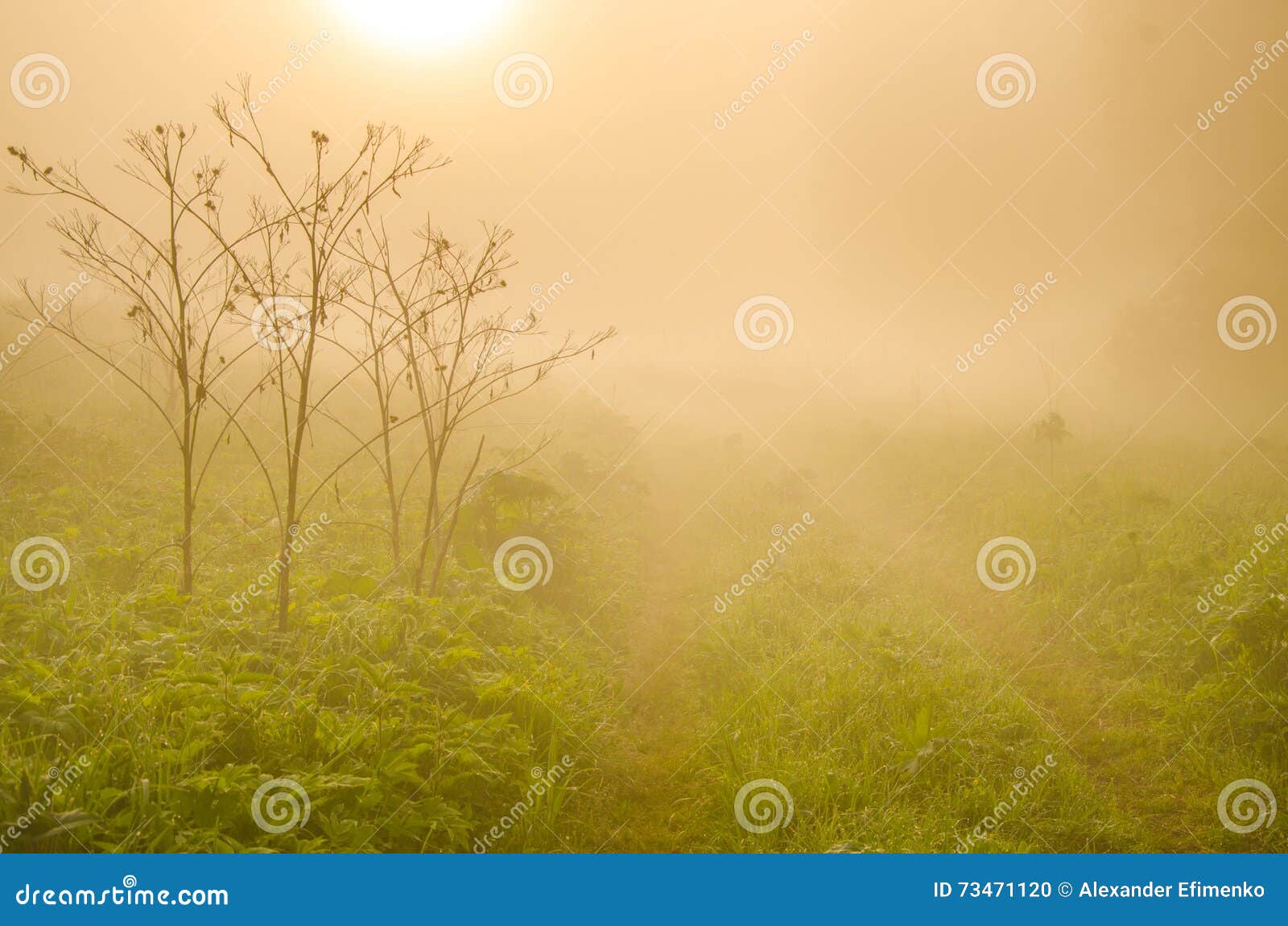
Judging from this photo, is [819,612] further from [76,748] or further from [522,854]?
[76,748]

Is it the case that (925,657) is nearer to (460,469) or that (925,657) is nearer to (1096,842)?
(1096,842)

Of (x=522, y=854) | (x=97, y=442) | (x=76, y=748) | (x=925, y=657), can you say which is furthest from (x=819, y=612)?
(x=97, y=442)

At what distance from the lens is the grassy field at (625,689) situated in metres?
3.83

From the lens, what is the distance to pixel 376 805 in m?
3.82

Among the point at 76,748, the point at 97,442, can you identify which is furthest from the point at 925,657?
the point at 97,442

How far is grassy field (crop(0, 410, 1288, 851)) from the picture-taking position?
3.83 meters

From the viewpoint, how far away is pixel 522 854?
3570 millimetres

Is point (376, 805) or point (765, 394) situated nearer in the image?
point (376, 805)

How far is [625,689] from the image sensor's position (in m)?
6.77

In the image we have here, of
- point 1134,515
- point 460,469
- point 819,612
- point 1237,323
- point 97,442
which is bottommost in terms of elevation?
point 97,442

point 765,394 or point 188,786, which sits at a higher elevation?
point 765,394

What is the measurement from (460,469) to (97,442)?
6314 mm

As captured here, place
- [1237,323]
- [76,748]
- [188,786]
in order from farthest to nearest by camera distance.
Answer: [1237,323] < [76,748] < [188,786]

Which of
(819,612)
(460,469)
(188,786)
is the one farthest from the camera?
(460,469)
